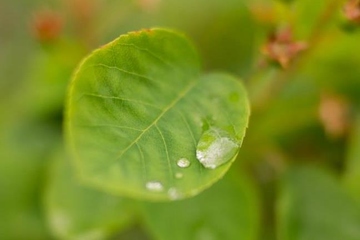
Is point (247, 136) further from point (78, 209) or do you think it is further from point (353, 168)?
point (78, 209)

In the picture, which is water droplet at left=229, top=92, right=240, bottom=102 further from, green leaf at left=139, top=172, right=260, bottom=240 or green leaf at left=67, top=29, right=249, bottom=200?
green leaf at left=139, top=172, right=260, bottom=240

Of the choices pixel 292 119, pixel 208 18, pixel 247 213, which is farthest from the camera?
pixel 208 18

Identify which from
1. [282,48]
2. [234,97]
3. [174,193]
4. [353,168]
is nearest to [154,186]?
[174,193]

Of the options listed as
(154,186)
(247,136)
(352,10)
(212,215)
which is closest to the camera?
(154,186)

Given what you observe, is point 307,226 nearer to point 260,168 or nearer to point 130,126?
point 260,168

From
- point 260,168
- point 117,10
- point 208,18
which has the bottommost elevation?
point 260,168

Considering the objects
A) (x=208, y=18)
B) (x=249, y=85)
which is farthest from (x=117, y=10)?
(x=249, y=85)
